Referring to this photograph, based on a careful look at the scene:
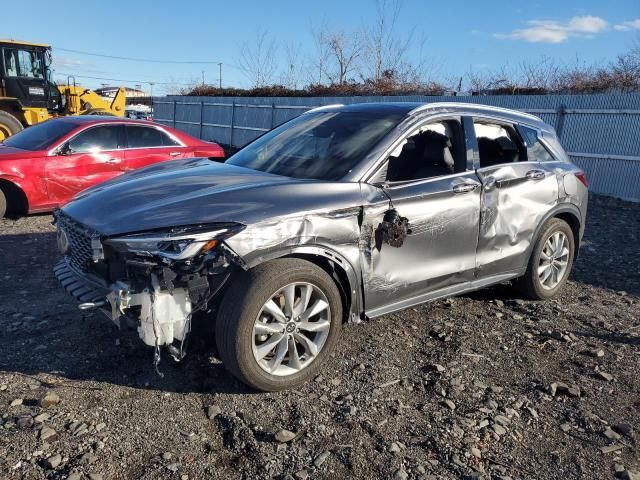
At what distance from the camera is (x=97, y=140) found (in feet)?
26.4

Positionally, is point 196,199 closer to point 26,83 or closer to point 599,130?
point 599,130

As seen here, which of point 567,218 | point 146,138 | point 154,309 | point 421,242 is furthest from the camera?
point 146,138

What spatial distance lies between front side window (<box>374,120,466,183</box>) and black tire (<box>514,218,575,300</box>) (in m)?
1.25

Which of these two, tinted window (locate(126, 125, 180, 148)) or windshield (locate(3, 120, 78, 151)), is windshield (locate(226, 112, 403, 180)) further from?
windshield (locate(3, 120, 78, 151))

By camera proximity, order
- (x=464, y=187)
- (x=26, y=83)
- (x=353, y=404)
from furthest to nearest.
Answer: (x=26, y=83) < (x=464, y=187) < (x=353, y=404)

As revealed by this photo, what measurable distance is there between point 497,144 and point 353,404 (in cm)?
268

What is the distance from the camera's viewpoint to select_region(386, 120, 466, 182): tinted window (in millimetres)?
4043

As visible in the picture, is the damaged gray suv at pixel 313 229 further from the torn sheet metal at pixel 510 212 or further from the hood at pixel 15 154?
the hood at pixel 15 154

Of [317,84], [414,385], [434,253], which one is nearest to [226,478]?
[414,385]

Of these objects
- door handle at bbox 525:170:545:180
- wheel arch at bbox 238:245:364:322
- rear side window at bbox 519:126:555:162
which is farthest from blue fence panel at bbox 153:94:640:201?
wheel arch at bbox 238:245:364:322

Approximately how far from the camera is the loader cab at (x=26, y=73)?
51.0ft

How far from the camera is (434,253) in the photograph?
4008mm

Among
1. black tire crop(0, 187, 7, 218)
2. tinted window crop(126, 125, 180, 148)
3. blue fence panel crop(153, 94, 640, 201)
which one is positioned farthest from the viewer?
blue fence panel crop(153, 94, 640, 201)

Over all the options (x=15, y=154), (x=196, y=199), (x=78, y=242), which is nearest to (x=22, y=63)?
(x=15, y=154)
